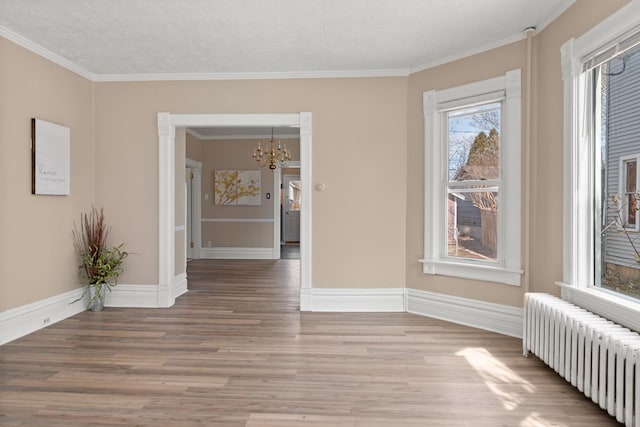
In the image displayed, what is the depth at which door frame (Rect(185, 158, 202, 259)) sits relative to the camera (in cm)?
899

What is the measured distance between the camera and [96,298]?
15.0 feet

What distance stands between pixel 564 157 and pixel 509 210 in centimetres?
74

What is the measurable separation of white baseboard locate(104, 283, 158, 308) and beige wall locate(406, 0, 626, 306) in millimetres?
3122

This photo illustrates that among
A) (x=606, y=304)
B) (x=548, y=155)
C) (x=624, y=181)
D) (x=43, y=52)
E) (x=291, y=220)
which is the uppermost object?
(x=43, y=52)

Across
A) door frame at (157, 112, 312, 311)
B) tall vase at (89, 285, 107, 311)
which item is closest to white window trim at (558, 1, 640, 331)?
door frame at (157, 112, 312, 311)

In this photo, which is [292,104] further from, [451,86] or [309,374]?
[309,374]

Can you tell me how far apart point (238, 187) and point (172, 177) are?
427cm

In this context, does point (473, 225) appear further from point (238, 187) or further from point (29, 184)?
point (238, 187)

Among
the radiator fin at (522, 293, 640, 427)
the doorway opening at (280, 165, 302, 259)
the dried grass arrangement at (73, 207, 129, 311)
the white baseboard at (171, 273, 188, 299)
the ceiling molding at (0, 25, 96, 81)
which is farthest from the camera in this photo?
the doorway opening at (280, 165, 302, 259)

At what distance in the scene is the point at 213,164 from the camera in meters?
9.10

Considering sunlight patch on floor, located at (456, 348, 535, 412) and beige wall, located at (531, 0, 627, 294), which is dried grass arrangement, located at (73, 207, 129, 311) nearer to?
sunlight patch on floor, located at (456, 348, 535, 412)

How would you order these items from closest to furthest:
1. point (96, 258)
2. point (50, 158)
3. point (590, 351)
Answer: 1. point (590, 351)
2. point (50, 158)
3. point (96, 258)

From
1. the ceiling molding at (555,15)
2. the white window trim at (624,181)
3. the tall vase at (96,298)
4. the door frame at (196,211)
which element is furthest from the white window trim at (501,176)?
the door frame at (196,211)

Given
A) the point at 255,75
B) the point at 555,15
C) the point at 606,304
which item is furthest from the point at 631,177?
the point at 255,75
